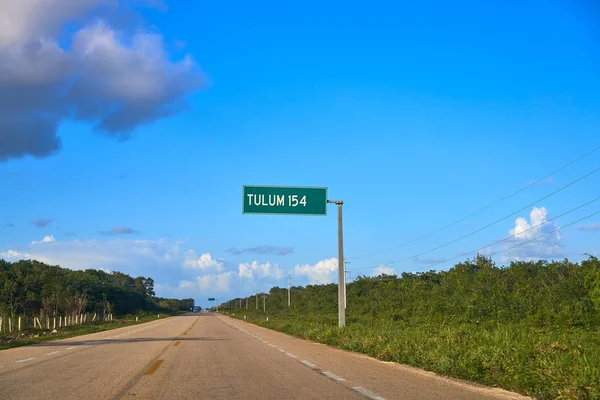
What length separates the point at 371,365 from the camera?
1479 centimetres

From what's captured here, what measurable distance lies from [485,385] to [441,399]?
A: 2.32 meters

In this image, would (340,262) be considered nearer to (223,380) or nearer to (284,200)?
(284,200)

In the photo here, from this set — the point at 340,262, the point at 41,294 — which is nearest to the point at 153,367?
the point at 340,262

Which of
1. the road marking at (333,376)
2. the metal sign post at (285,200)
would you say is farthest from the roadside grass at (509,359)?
the metal sign post at (285,200)

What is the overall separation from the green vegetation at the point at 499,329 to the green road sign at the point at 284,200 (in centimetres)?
588

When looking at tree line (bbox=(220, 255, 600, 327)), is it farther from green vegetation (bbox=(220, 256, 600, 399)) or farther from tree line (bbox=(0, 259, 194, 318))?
tree line (bbox=(0, 259, 194, 318))

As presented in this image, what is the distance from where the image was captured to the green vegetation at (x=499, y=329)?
10023mm

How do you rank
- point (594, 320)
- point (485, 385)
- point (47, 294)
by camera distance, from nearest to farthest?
1. point (485, 385)
2. point (594, 320)
3. point (47, 294)

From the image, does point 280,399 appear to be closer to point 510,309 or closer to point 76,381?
point 76,381

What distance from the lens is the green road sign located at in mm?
26359

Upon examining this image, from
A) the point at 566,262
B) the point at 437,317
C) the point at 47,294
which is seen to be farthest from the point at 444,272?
the point at 47,294

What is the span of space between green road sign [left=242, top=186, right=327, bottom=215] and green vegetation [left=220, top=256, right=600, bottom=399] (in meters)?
5.88

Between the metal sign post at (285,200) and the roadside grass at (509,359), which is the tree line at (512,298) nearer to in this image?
the metal sign post at (285,200)

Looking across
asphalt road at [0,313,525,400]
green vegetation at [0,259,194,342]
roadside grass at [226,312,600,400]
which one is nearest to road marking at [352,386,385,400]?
asphalt road at [0,313,525,400]
